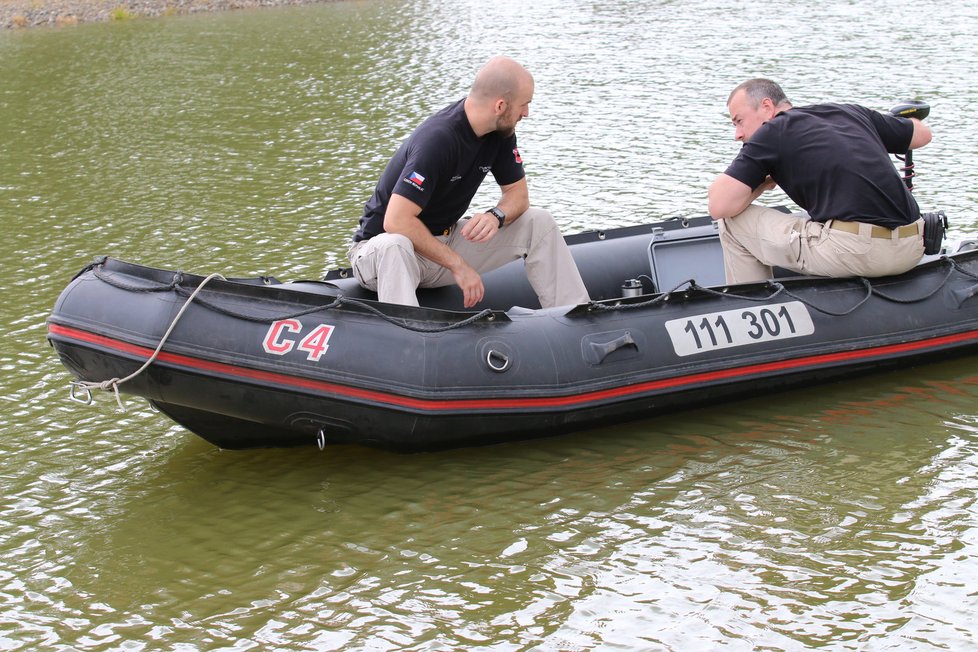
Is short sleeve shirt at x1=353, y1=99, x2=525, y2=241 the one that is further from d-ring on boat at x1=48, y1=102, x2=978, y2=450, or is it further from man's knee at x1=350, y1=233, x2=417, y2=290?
d-ring on boat at x1=48, y1=102, x2=978, y2=450

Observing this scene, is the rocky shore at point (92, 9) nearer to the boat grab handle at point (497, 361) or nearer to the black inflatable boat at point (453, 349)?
the black inflatable boat at point (453, 349)

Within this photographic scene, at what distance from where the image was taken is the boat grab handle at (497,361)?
4.76 m

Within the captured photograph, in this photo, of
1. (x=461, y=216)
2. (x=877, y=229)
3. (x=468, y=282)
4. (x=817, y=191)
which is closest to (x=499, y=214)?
(x=461, y=216)

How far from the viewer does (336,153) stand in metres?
11.4

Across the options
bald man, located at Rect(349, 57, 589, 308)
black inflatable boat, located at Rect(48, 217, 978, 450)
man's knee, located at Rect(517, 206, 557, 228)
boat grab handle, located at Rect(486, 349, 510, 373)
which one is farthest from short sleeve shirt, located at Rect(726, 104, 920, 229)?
boat grab handle, located at Rect(486, 349, 510, 373)

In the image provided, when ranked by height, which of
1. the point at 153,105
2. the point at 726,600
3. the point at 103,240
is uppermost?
the point at 153,105

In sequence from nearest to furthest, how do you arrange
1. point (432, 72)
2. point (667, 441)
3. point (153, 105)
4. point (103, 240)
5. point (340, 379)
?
point (340, 379) < point (667, 441) < point (103, 240) < point (153, 105) < point (432, 72)

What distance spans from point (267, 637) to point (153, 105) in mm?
11671

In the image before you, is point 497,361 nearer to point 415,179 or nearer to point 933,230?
point 415,179

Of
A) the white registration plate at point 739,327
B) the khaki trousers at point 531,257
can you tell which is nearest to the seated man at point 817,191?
the white registration plate at point 739,327

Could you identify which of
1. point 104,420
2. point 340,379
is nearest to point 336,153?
point 104,420

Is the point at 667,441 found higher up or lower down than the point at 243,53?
lower down

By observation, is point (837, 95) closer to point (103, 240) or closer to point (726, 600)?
point (103, 240)

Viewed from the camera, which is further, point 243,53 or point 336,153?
point 243,53
